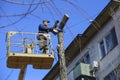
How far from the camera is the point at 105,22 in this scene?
2567 centimetres

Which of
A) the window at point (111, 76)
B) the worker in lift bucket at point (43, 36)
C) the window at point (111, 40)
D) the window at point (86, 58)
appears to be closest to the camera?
the worker in lift bucket at point (43, 36)

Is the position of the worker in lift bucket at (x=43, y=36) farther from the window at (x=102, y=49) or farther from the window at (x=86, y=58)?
the window at (x=86, y=58)

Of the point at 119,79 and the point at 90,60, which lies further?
the point at 90,60

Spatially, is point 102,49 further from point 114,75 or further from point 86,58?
point 114,75

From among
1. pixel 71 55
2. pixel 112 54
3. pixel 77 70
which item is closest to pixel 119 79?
pixel 112 54

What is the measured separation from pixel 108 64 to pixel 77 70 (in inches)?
96.6

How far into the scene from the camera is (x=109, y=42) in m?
24.9

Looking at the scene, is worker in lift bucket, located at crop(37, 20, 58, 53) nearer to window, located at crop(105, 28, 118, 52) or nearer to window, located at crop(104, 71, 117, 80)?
window, located at crop(104, 71, 117, 80)

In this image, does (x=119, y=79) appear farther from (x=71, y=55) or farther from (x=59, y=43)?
(x=59, y=43)

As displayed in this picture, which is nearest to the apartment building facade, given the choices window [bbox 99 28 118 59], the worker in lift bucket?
window [bbox 99 28 118 59]

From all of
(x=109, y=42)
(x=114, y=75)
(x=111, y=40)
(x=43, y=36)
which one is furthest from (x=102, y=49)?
(x=43, y=36)

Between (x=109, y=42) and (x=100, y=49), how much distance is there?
134 cm

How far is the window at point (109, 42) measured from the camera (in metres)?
24.5

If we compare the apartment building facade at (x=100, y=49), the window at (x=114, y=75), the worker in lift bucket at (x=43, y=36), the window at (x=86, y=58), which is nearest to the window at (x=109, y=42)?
the apartment building facade at (x=100, y=49)
